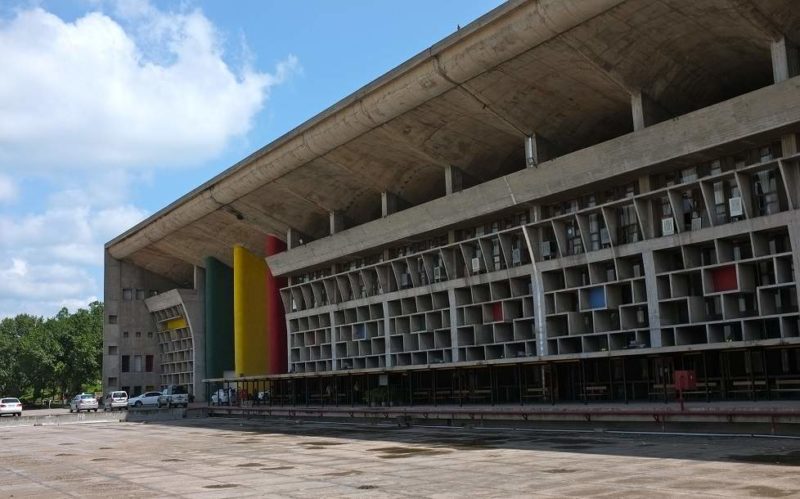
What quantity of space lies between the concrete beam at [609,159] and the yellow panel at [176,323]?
32.9 metres

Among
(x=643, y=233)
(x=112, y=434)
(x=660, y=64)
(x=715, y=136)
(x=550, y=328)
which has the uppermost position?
(x=660, y=64)

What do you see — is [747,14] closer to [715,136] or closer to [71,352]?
[715,136]

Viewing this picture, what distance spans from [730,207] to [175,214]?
41.4m

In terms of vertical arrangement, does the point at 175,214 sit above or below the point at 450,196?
above

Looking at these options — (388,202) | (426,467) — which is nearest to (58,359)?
(388,202)

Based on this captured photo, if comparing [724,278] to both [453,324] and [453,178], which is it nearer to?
[453,324]

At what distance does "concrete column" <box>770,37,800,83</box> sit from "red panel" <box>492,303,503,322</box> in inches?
639

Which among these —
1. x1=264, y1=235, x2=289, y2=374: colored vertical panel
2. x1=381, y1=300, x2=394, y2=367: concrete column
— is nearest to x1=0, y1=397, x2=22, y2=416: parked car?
x1=264, y1=235, x2=289, y2=374: colored vertical panel

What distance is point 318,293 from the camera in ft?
171

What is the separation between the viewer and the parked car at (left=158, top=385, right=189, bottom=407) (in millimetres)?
65562

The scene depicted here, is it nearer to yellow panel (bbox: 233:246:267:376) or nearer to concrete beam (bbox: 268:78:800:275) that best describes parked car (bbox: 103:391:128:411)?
yellow panel (bbox: 233:246:267:376)

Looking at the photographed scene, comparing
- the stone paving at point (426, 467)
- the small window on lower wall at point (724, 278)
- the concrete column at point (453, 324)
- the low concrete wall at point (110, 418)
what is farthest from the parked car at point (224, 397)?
the small window on lower wall at point (724, 278)

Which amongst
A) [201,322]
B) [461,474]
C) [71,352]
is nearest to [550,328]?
[461,474]

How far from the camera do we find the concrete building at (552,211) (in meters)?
27.6
